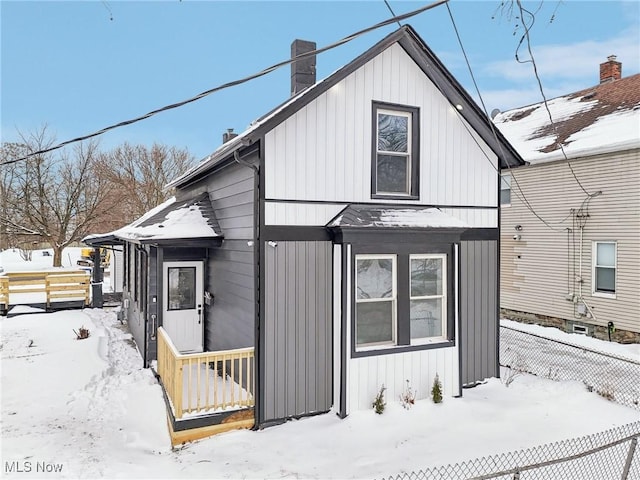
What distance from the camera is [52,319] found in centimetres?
1341

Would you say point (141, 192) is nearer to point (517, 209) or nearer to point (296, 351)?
point (517, 209)

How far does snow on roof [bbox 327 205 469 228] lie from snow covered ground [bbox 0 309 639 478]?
110 inches

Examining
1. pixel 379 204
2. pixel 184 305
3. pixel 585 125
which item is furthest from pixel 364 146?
pixel 585 125

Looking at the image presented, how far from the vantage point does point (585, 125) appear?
1361 cm

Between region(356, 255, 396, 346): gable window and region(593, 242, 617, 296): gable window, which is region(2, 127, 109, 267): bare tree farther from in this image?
region(593, 242, 617, 296): gable window

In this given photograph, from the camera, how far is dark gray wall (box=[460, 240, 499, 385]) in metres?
7.85

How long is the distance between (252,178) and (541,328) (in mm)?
10872

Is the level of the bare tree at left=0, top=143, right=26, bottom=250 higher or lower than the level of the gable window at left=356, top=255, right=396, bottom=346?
higher

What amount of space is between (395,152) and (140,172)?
29247 mm

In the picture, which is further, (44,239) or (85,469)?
(44,239)

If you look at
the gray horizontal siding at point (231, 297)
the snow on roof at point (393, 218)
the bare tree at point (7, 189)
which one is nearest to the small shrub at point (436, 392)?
the snow on roof at point (393, 218)

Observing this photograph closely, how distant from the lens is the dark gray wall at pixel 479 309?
309 inches

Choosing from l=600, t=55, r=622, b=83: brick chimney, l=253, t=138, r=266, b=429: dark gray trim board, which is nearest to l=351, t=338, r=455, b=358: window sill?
l=253, t=138, r=266, b=429: dark gray trim board

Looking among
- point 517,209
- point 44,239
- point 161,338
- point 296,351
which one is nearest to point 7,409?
Answer: point 161,338
